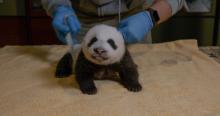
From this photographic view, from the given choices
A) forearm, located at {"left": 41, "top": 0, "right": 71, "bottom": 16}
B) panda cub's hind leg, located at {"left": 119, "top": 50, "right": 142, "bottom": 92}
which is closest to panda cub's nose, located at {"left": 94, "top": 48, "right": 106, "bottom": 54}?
panda cub's hind leg, located at {"left": 119, "top": 50, "right": 142, "bottom": 92}

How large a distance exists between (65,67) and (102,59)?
20cm

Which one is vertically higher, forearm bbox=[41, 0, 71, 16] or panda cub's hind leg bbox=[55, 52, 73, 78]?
forearm bbox=[41, 0, 71, 16]

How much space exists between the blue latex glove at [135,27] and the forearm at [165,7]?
2.4 inches

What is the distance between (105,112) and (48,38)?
1.29 meters

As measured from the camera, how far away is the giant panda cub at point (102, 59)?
2.27 feet

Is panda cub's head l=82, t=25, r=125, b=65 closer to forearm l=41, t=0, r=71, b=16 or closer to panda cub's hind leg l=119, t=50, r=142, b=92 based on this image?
panda cub's hind leg l=119, t=50, r=142, b=92

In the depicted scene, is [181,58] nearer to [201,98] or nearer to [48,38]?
[201,98]

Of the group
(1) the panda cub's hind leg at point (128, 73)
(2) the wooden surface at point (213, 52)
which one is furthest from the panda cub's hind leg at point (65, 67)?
(2) the wooden surface at point (213, 52)

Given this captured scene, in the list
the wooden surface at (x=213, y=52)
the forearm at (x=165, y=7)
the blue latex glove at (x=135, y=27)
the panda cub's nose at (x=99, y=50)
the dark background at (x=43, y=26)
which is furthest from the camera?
the dark background at (x=43, y=26)

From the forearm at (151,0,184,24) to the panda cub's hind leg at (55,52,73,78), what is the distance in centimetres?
29

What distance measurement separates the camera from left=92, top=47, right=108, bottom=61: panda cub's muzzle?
68 cm

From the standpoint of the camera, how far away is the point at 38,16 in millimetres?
1793

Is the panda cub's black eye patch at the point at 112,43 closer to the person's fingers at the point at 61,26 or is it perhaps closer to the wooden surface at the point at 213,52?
the person's fingers at the point at 61,26

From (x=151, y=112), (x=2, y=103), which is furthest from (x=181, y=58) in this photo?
(x=2, y=103)
